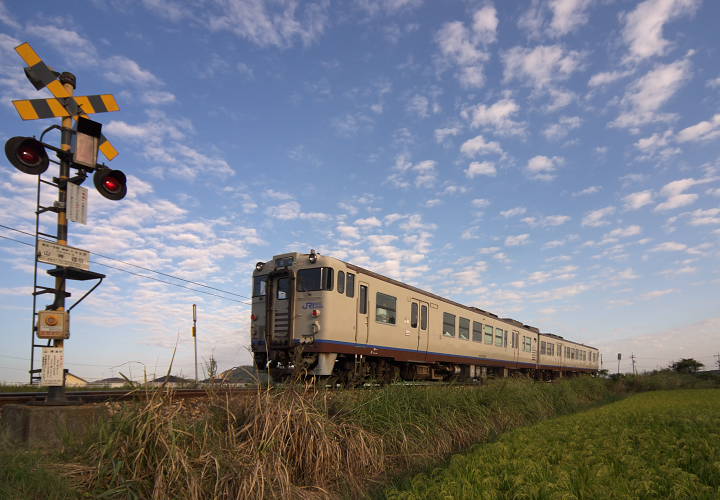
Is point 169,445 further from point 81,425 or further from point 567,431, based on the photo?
point 567,431

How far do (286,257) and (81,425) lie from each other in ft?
25.4

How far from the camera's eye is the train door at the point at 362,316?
12.8 meters

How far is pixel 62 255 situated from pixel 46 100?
2305 millimetres

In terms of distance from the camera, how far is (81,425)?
18.4 feet

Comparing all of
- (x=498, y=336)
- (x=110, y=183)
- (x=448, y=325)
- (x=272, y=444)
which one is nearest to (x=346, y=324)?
(x=448, y=325)

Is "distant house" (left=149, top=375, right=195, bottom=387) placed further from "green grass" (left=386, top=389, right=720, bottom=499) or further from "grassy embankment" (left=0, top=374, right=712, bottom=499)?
"green grass" (left=386, top=389, right=720, bottom=499)

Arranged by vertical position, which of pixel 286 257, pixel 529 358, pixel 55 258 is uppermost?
pixel 286 257

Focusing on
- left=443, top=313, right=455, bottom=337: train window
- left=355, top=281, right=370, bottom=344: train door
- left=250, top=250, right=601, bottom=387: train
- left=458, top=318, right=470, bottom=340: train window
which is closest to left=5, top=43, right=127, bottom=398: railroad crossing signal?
left=250, top=250, right=601, bottom=387: train

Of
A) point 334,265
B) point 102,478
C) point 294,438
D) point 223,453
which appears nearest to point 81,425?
point 102,478

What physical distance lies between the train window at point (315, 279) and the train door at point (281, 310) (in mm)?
380

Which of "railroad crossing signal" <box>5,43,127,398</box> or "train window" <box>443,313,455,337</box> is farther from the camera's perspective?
"train window" <box>443,313,455,337</box>

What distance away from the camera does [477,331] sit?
2069 centimetres

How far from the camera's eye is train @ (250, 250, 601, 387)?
1191cm

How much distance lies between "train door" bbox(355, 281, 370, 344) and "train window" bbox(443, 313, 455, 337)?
5221mm
